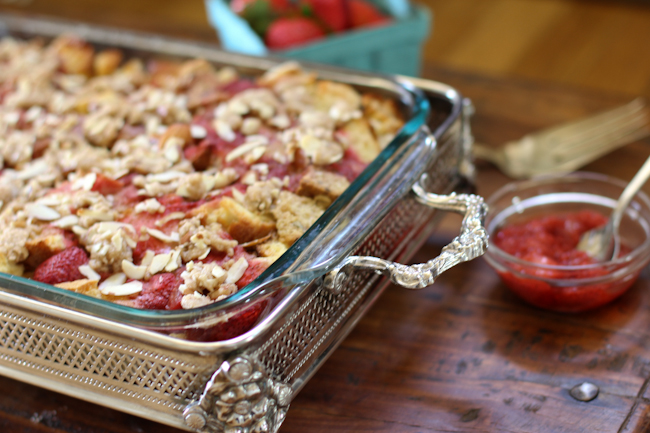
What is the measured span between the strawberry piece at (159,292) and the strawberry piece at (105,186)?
0.20 m

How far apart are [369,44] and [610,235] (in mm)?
622

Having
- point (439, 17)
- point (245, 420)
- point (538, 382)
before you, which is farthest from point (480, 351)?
point (439, 17)

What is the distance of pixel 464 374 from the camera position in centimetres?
81

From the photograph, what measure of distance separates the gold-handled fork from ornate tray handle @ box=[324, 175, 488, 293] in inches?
16.1

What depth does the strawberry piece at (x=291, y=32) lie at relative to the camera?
132 centimetres

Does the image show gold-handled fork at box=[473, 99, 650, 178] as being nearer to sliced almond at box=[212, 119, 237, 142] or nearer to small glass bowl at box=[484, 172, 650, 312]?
small glass bowl at box=[484, 172, 650, 312]

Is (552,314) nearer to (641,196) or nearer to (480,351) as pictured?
(480,351)

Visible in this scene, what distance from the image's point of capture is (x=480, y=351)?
2.77ft

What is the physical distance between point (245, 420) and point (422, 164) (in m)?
0.39

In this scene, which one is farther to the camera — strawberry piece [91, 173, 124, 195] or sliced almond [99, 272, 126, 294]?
strawberry piece [91, 173, 124, 195]

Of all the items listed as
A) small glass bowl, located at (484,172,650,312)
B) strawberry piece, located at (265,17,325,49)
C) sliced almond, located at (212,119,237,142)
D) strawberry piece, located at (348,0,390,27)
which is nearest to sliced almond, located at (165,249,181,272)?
sliced almond, located at (212,119,237,142)

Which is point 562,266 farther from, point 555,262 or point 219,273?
point 219,273

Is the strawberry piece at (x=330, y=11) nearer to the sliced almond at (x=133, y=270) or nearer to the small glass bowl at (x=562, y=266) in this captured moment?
the small glass bowl at (x=562, y=266)

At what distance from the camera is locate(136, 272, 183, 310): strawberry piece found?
718mm
